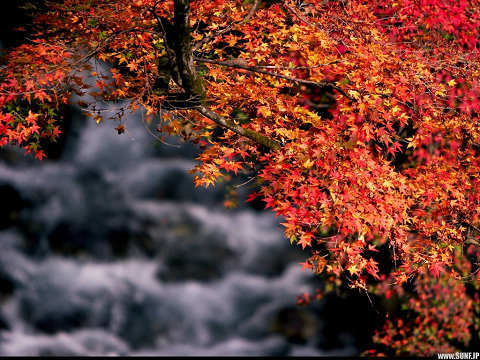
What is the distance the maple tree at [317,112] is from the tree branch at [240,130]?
2 cm

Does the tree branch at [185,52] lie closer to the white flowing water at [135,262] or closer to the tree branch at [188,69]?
the tree branch at [188,69]

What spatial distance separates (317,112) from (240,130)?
1.64 m

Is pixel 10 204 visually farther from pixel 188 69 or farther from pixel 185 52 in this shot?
pixel 185 52

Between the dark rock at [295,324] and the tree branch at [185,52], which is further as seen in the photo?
the dark rock at [295,324]

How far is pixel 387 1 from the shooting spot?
6.18 metres

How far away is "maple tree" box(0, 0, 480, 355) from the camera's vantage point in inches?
163

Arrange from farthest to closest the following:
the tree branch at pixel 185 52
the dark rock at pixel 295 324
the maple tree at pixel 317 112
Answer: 1. the dark rock at pixel 295 324
2. the maple tree at pixel 317 112
3. the tree branch at pixel 185 52

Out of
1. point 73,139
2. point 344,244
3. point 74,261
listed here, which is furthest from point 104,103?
point 344,244

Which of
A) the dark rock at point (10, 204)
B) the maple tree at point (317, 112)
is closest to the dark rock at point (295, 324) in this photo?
the maple tree at point (317, 112)

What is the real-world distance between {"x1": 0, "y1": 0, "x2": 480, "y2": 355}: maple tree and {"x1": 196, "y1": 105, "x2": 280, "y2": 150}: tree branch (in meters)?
0.02

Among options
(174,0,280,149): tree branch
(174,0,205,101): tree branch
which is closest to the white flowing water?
(174,0,280,149): tree branch

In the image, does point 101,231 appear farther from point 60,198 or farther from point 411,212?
point 411,212

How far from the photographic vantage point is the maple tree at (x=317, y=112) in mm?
4152

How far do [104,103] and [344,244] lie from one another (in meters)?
4.74
